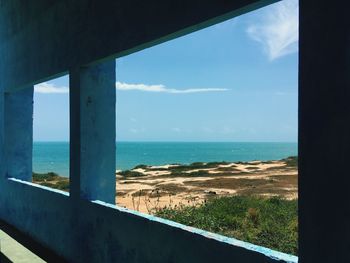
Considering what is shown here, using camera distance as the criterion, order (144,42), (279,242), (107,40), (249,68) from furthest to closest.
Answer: (249,68) < (279,242) < (107,40) < (144,42)

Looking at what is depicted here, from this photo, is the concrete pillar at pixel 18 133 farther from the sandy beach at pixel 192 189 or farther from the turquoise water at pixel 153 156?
the turquoise water at pixel 153 156

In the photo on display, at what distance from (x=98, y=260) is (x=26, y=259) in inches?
49.9

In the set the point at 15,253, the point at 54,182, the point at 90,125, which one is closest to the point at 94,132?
the point at 90,125

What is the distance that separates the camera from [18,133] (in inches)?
330

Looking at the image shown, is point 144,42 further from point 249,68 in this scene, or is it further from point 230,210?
point 249,68

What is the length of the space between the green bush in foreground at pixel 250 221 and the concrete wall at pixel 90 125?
284 centimetres

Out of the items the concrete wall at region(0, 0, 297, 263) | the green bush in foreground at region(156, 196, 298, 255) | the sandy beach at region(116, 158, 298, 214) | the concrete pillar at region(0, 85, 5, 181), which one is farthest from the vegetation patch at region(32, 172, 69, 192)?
the concrete wall at region(0, 0, 297, 263)

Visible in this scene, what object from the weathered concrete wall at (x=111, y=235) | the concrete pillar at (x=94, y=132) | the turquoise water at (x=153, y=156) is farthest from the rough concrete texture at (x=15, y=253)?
the turquoise water at (x=153, y=156)

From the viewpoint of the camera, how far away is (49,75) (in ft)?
20.8

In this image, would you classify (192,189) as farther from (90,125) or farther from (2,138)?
(90,125)
